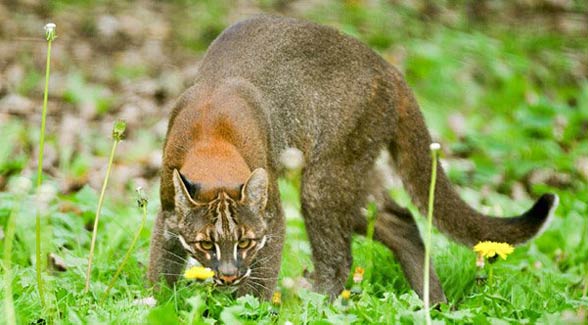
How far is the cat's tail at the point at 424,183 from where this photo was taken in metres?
7.20

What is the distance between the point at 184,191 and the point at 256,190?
42 centimetres

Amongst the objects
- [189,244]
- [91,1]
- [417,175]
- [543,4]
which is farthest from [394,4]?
[189,244]

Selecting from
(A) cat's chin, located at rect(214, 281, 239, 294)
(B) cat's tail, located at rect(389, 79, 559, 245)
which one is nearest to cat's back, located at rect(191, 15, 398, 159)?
(B) cat's tail, located at rect(389, 79, 559, 245)

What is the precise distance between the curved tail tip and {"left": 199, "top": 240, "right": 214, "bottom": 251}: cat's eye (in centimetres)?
251

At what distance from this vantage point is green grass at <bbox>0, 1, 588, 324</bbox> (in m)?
5.59

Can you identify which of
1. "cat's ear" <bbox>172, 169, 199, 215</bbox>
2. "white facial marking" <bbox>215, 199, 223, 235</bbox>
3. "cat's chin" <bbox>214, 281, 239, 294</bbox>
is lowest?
"cat's chin" <bbox>214, 281, 239, 294</bbox>

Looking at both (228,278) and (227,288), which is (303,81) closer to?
(227,288)

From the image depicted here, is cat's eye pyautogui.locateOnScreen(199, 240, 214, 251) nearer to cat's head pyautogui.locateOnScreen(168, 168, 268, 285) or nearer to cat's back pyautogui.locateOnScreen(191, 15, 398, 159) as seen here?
cat's head pyautogui.locateOnScreen(168, 168, 268, 285)

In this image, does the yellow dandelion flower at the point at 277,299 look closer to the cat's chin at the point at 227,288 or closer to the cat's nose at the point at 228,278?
the cat's chin at the point at 227,288

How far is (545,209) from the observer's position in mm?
6863

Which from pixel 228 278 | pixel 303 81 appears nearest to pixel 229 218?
pixel 228 278

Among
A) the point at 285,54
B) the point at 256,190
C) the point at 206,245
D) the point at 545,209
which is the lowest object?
the point at 545,209

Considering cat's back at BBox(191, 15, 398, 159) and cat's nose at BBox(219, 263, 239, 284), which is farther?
cat's back at BBox(191, 15, 398, 159)

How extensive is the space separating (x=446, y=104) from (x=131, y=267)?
6138mm
